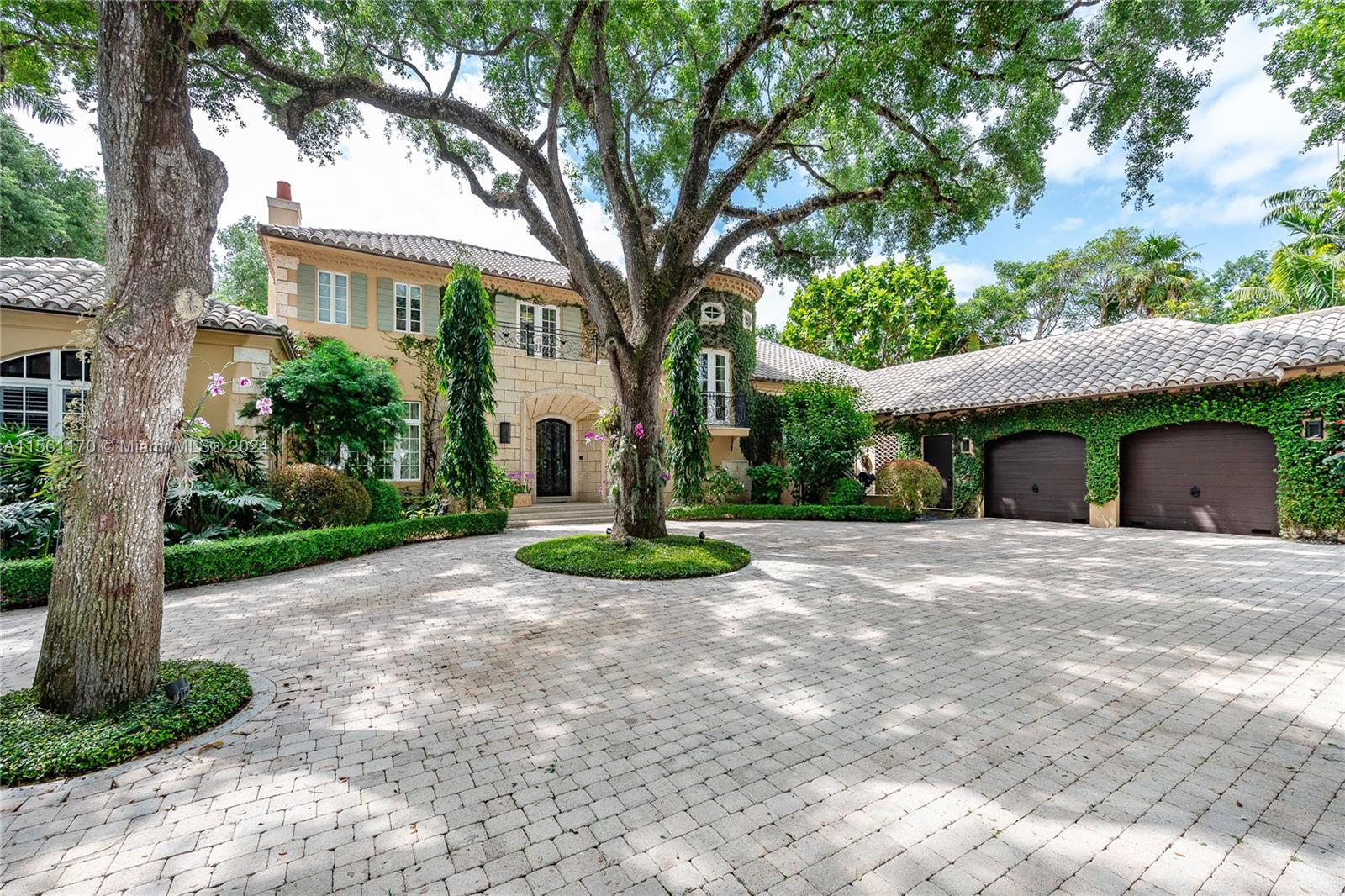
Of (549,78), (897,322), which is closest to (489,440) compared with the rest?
(549,78)

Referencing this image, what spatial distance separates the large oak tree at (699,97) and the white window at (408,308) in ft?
16.0

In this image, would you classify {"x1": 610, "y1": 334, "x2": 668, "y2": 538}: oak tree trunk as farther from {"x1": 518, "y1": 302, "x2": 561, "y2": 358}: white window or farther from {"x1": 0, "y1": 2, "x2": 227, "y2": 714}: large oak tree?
{"x1": 518, "y1": 302, "x2": 561, "y2": 358}: white window

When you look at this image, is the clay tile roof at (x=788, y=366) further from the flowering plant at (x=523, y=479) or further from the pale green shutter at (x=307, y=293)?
the pale green shutter at (x=307, y=293)

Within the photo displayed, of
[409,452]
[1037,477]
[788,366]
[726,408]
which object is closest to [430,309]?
[409,452]

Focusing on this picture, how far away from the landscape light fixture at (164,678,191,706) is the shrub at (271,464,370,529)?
20.4 ft

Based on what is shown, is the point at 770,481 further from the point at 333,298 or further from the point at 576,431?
the point at 333,298

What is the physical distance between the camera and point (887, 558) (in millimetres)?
8695

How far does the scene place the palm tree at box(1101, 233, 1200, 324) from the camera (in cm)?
2158

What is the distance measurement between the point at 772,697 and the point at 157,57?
5.66 metres

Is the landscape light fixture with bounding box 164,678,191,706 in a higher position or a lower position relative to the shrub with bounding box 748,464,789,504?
lower

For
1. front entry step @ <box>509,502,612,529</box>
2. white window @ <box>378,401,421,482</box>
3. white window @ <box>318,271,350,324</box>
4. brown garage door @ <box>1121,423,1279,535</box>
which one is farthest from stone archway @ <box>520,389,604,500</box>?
brown garage door @ <box>1121,423,1279,535</box>

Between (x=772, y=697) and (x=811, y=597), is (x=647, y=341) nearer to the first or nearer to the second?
(x=811, y=597)

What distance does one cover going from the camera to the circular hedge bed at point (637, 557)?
7.23 metres

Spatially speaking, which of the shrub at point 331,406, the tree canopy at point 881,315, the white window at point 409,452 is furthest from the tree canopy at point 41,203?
the tree canopy at point 881,315
